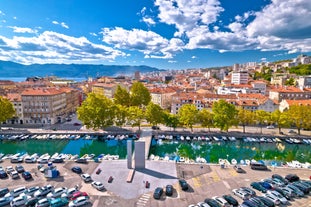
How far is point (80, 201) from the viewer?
23.2 meters

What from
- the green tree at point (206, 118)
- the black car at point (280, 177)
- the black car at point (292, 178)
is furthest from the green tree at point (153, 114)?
the black car at point (292, 178)

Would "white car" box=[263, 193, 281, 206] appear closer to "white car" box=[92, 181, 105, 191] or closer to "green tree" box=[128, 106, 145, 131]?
"white car" box=[92, 181, 105, 191]

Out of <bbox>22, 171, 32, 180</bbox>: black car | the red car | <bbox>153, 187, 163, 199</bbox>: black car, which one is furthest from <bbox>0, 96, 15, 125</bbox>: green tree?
<bbox>153, 187, 163, 199</bbox>: black car

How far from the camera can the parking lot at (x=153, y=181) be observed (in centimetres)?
2450

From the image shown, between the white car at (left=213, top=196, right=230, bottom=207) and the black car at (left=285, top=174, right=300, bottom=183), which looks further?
the black car at (left=285, top=174, right=300, bottom=183)

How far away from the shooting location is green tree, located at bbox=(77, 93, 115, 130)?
186ft

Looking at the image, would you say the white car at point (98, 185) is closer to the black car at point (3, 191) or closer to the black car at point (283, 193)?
the black car at point (3, 191)

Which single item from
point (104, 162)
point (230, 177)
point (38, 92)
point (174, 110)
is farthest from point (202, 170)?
point (38, 92)

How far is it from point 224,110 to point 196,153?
1456cm

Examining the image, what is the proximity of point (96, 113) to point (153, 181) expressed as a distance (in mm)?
32728

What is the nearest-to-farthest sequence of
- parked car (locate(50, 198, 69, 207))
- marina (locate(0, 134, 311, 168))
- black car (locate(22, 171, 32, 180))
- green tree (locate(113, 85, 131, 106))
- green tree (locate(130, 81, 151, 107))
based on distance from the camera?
parked car (locate(50, 198, 69, 207)) < black car (locate(22, 171, 32, 180)) < marina (locate(0, 134, 311, 168)) < green tree (locate(113, 85, 131, 106)) < green tree (locate(130, 81, 151, 107))

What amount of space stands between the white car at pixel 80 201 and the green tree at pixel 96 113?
3447 centimetres

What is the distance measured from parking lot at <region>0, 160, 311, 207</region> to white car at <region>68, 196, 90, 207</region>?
0.90 metres

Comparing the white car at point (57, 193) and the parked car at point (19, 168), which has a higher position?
the parked car at point (19, 168)
